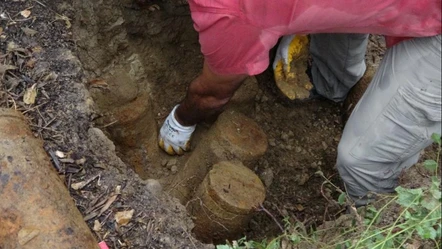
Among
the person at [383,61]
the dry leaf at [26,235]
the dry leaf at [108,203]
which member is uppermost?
the person at [383,61]

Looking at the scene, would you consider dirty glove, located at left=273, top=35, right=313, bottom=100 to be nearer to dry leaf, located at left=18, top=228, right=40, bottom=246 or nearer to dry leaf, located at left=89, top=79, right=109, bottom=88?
dry leaf, located at left=89, top=79, right=109, bottom=88

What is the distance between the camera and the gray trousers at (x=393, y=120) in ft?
6.31

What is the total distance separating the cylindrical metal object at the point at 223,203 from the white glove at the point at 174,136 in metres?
0.50

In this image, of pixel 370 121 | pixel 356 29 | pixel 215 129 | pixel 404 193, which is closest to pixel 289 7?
pixel 356 29

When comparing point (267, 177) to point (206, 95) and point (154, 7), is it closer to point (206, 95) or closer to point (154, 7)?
point (206, 95)

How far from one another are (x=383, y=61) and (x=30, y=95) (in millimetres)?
1373

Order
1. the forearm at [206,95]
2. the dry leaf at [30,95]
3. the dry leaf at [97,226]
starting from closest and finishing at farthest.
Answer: the dry leaf at [97,226] → the dry leaf at [30,95] → the forearm at [206,95]

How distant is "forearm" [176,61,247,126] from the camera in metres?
2.33

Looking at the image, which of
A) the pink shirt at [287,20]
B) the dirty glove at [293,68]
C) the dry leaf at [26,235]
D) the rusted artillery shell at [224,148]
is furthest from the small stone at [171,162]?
the dry leaf at [26,235]

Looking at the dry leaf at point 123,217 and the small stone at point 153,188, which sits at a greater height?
the dry leaf at point 123,217

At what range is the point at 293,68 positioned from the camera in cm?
301

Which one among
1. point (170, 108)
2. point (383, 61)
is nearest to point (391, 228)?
point (383, 61)

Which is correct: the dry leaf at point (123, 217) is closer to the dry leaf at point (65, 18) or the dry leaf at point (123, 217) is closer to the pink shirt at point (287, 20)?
the pink shirt at point (287, 20)

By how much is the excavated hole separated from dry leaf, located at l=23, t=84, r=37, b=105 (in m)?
0.52
